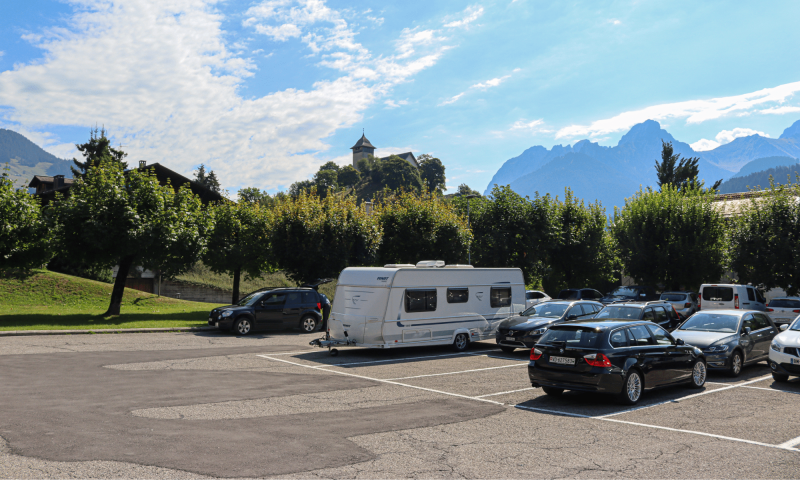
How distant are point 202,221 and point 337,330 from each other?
1428 cm

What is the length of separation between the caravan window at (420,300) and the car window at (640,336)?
7168mm

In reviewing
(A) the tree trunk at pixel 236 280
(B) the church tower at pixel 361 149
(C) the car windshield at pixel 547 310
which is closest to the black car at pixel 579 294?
(C) the car windshield at pixel 547 310

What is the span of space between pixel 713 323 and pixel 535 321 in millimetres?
4956

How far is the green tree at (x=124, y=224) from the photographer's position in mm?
23234

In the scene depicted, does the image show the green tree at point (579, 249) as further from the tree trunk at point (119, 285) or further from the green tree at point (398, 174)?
the green tree at point (398, 174)

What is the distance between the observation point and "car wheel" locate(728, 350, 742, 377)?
12.5 m

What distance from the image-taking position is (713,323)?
44.2 feet

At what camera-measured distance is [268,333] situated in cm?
2248

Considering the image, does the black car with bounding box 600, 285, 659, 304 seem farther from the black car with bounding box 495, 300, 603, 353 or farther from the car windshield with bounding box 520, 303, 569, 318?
the car windshield with bounding box 520, 303, 569, 318

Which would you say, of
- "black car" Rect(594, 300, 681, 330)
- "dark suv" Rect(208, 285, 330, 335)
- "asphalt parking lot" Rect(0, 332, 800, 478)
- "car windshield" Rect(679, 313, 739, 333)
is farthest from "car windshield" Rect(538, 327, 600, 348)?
"dark suv" Rect(208, 285, 330, 335)

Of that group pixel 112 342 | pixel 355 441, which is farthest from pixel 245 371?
pixel 112 342

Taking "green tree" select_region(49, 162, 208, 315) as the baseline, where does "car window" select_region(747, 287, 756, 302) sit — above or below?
below

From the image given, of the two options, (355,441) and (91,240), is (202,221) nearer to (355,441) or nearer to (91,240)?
(91,240)

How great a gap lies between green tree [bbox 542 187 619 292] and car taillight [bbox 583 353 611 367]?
27.8 metres
